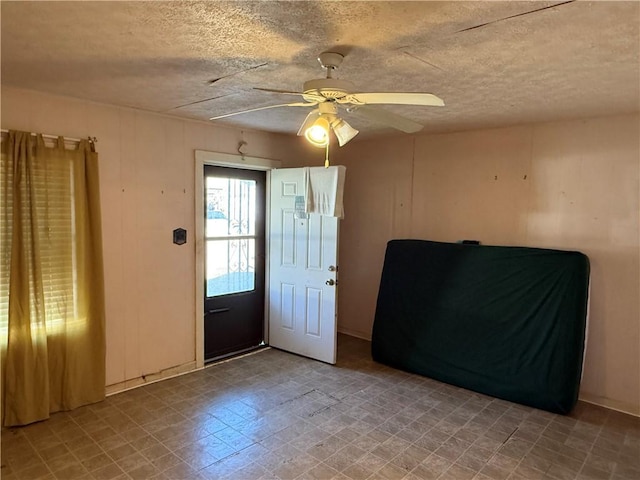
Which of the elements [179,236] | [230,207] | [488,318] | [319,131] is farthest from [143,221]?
[488,318]

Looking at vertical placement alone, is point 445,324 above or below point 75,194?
below

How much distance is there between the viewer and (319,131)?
2242 mm

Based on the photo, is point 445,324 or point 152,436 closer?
point 152,436

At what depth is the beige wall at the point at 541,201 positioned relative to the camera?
3.33 meters

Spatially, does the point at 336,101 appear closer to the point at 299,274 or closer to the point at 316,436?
the point at 316,436

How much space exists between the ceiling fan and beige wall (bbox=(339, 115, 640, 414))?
1.81 metres

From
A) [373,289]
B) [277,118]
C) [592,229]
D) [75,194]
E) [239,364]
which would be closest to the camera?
[75,194]

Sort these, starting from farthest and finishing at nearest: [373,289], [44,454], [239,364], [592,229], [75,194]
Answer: [373,289]
[239,364]
[592,229]
[75,194]
[44,454]

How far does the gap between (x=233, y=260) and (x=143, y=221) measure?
3.57 ft

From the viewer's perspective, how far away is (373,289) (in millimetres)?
5020

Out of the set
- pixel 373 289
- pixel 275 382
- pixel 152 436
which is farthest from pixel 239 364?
pixel 373 289

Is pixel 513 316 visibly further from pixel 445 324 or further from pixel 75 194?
pixel 75 194

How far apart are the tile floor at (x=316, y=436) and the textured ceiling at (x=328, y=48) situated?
2300 millimetres

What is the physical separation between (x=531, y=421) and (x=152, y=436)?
107 inches
